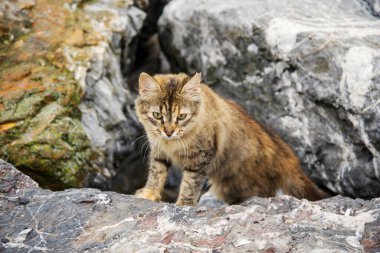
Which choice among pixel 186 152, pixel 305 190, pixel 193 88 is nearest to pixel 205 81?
pixel 193 88

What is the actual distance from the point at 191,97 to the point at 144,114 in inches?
22.6

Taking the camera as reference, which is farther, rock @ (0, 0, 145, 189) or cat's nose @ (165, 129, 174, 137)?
rock @ (0, 0, 145, 189)

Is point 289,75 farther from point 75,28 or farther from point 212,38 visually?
point 75,28

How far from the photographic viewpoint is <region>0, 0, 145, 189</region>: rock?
19.3 feet

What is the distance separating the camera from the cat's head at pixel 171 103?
5562 millimetres

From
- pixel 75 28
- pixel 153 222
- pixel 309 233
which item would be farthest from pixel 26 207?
pixel 75 28

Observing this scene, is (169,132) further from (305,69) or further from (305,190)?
(305,69)

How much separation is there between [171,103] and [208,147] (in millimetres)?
659

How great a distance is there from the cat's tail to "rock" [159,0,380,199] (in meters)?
0.32

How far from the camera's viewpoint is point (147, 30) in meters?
9.20

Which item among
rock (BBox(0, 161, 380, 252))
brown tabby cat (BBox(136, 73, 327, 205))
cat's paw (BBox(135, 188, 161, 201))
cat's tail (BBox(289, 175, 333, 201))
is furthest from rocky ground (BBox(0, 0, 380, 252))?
cat's paw (BBox(135, 188, 161, 201))

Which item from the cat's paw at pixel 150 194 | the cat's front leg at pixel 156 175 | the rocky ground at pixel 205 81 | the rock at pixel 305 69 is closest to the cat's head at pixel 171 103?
the cat's front leg at pixel 156 175

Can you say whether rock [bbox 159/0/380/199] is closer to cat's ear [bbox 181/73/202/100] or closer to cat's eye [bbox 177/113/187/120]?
cat's ear [bbox 181/73/202/100]

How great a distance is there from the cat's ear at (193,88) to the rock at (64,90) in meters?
1.47
